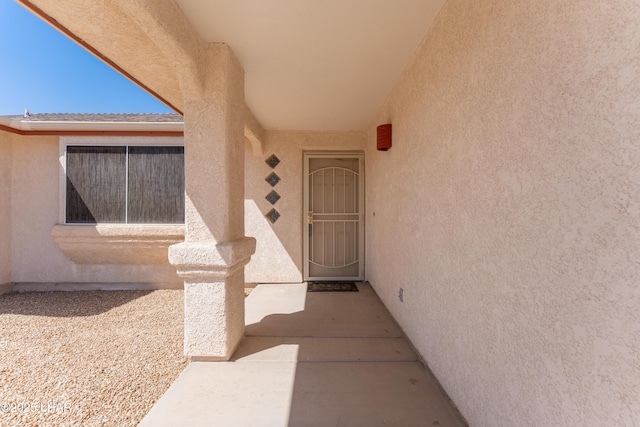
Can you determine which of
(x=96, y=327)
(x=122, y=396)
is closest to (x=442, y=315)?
(x=122, y=396)

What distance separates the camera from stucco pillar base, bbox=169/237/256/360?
260 cm

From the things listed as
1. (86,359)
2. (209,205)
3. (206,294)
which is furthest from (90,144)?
(206,294)

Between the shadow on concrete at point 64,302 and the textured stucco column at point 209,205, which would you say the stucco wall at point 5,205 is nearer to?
the shadow on concrete at point 64,302

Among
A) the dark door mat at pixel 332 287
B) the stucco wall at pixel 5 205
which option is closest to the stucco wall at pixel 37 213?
the stucco wall at pixel 5 205

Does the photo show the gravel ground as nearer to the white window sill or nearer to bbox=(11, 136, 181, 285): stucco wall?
bbox=(11, 136, 181, 285): stucco wall

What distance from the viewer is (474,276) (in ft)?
5.92

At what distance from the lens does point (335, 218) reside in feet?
19.4

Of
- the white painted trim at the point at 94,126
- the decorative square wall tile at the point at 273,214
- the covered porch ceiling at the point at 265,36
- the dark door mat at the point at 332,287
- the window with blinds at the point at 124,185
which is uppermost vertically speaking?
the white painted trim at the point at 94,126

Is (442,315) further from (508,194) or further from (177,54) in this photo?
(177,54)

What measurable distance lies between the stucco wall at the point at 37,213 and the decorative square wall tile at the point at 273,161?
411cm

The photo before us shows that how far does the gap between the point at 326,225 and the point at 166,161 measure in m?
3.49

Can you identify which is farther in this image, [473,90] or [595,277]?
[473,90]

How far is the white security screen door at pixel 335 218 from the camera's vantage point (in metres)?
5.88

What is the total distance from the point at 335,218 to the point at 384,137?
246 cm
